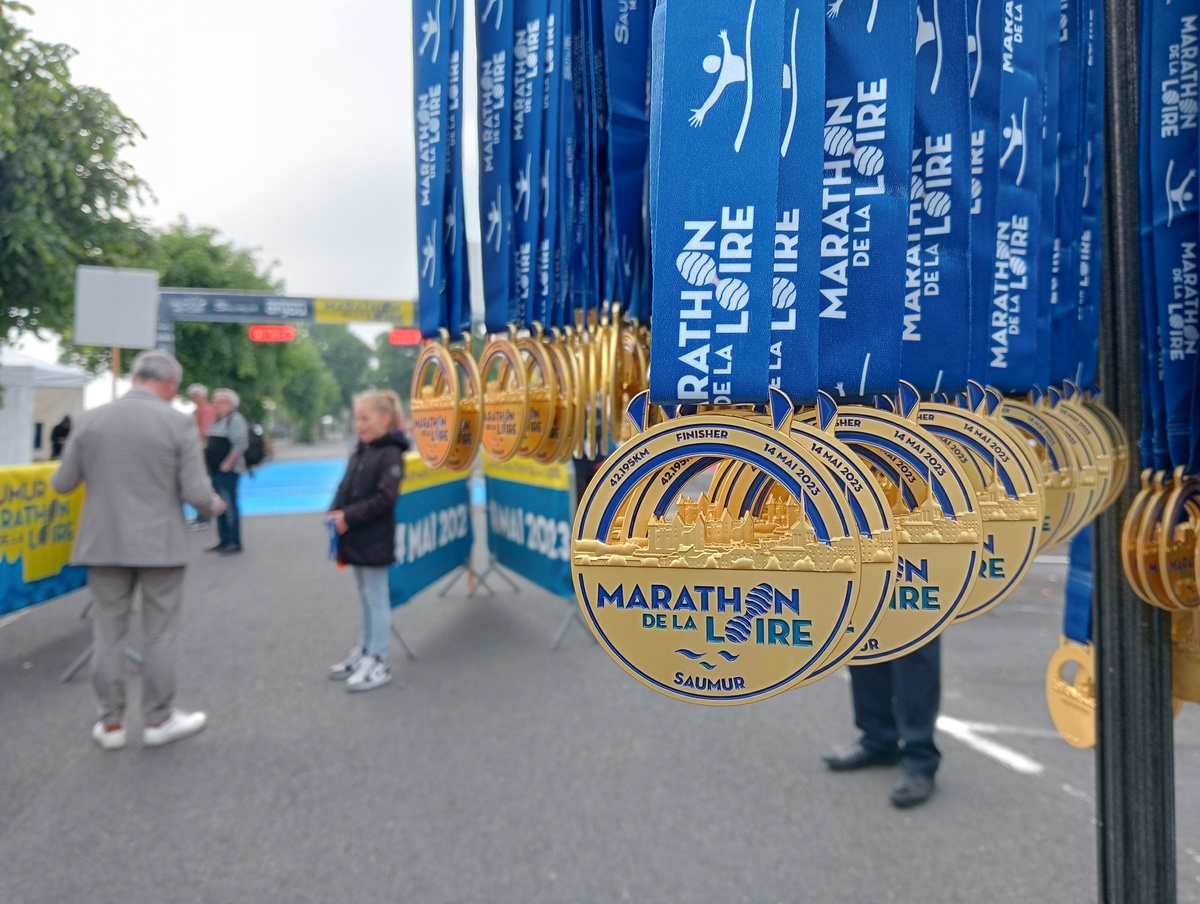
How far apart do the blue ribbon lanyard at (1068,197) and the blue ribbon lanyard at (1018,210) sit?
19cm

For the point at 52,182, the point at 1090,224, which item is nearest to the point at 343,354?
the point at 52,182

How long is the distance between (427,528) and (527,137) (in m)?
4.87

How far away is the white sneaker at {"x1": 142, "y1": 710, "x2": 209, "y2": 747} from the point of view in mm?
4078

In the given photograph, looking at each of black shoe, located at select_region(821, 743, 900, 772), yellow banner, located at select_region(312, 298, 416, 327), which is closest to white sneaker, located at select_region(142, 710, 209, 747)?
black shoe, located at select_region(821, 743, 900, 772)

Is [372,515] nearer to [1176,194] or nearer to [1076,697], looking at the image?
[1076,697]

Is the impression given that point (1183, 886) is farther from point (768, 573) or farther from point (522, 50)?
point (522, 50)

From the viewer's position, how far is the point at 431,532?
6.16 meters

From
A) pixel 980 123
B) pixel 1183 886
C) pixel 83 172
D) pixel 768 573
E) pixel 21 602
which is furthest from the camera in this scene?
pixel 83 172

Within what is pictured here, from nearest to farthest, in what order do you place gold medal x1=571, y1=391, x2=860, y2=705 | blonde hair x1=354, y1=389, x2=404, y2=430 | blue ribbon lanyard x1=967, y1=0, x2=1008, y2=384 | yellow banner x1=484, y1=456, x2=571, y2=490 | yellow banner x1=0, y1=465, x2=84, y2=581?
gold medal x1=571, y1=391, x2=860, y2=705 → blue ribbon lanyard x1=967, y1=0, x2=1008, y2=384 → blonde hair x1=354, y1=389, x2=404, y2=430 → yellow banner x1=0, y1=465, x2=84, y2=581 → yellow banner x1=484, y1=456, x2=571, y2=490

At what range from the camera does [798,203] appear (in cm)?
77

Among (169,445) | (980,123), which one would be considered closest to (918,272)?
(980,123)

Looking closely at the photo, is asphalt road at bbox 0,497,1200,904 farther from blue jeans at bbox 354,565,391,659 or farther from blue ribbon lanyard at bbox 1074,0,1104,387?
blue ribbon lanyard at bbox 1074,0,1104,387

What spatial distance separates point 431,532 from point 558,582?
1.05 metres

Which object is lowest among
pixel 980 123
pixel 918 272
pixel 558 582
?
pixel 558 582
